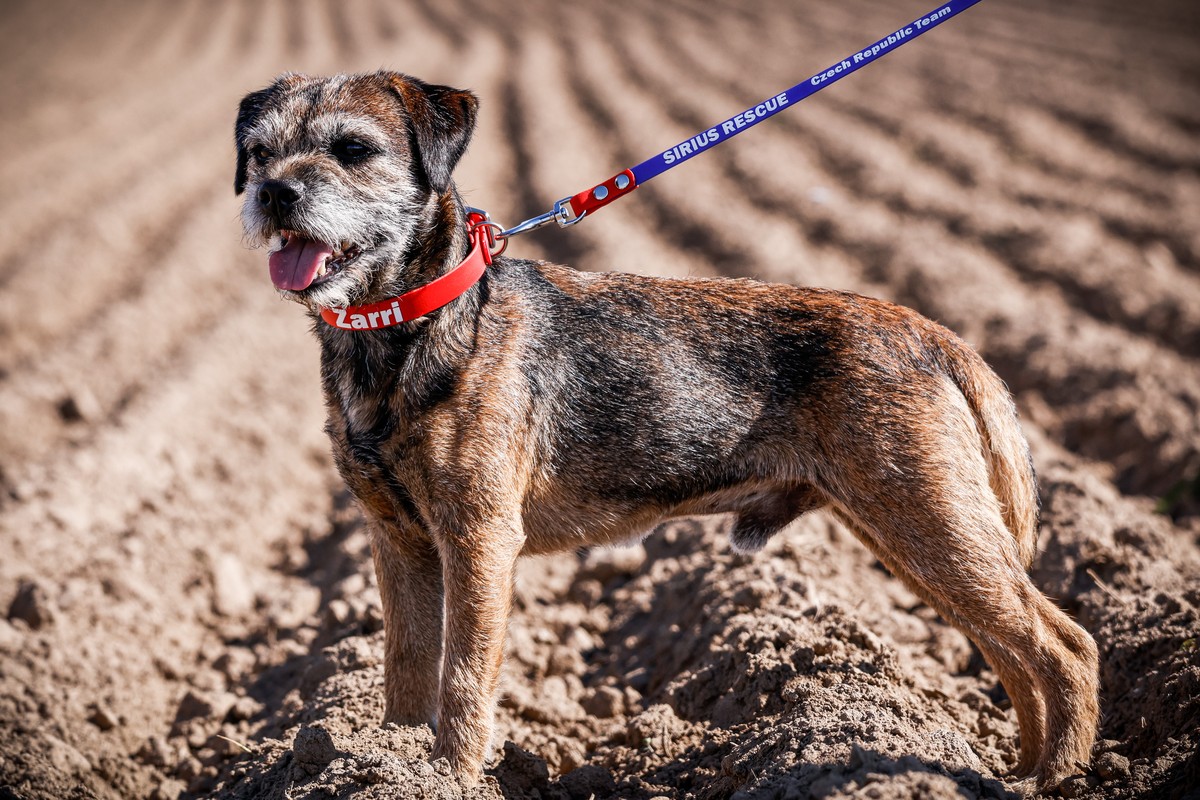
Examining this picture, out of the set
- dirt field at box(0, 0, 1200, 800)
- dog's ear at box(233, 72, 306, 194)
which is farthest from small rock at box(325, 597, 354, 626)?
dog's ear at box(233, 72, 306, 194)

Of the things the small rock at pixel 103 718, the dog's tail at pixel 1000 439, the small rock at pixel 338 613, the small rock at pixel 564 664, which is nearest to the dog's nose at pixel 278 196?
the dog's tail at pixel 1000 439

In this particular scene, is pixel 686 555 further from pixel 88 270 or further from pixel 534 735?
pixel 88 270

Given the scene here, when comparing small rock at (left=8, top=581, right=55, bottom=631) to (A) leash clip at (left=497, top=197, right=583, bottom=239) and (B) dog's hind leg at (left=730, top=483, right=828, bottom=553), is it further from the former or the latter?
(B) dog's hind leg at (left=730, top=483, right=828, bottom=553)

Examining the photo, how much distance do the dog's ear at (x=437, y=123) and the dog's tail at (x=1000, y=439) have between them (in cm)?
201

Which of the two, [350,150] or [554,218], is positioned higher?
[350,150]

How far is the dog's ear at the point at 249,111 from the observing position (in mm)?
4117

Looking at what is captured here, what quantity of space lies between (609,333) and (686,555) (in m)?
2.35

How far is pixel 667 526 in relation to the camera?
6.30m

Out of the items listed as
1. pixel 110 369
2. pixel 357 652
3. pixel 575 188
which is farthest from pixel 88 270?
pixel 357 652

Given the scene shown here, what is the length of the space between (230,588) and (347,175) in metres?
3.50

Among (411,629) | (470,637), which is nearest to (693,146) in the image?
(470,637)

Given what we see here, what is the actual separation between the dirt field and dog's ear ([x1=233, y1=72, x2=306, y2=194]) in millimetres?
2259

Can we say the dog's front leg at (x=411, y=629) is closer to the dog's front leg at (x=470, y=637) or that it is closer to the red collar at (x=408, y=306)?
the dog's front leg at (x=470, y=637)

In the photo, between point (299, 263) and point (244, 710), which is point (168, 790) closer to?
point (244, 710)
